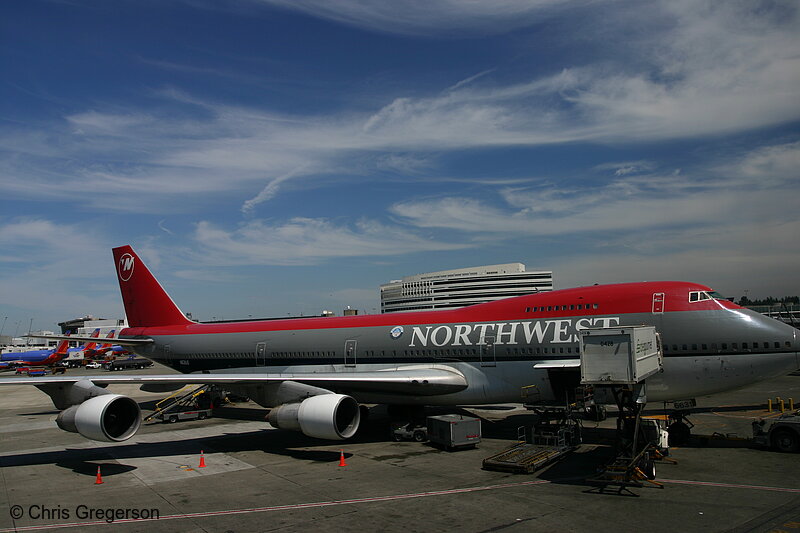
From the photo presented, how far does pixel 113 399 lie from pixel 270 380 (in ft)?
18.9

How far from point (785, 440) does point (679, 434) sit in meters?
3.44

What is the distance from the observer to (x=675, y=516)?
13.1 m

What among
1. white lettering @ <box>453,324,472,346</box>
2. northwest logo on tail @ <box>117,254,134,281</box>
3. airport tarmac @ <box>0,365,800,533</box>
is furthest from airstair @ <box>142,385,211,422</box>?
white lettering @ <box>453,324,472,346</box>

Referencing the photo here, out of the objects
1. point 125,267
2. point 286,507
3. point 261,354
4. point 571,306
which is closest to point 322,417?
point 286,507

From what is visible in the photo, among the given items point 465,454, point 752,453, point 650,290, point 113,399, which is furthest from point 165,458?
point 752,453

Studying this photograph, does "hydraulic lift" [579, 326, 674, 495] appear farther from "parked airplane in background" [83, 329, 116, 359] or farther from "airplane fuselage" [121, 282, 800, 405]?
"parked airplane in background" [83, 329, 116, 359]

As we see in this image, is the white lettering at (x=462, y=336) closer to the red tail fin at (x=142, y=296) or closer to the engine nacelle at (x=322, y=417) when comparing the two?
the engine nacelle at (x=322, y=417)

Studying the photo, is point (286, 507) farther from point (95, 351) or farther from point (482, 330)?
point (95, 351)

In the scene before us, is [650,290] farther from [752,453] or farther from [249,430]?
[249,430]

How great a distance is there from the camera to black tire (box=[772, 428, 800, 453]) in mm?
19312

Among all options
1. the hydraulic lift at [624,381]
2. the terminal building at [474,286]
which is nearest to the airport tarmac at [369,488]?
the hydraulic lift at [624,381]

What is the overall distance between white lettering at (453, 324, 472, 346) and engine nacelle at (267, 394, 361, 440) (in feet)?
19.8

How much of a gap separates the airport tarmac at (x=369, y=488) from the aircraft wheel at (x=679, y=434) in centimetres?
34
